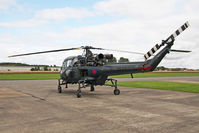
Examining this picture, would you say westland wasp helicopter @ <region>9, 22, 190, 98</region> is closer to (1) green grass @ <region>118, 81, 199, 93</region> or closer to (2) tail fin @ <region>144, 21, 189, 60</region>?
(2) tail fin @ <region>144, 21, 189, 60</region>

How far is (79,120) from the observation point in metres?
7.11

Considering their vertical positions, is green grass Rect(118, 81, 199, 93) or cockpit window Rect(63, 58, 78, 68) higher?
cockpit window Rect(63, 58, 78, 68)

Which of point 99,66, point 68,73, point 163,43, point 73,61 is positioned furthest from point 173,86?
point 68,73

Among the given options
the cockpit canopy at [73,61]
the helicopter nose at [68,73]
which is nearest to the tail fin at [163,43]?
the cockpit canopy at [73,61]

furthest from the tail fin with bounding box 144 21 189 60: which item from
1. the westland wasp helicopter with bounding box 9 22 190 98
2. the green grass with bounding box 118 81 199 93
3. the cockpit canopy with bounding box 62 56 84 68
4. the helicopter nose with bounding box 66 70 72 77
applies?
the green grass with bounding box 118 81 199 93

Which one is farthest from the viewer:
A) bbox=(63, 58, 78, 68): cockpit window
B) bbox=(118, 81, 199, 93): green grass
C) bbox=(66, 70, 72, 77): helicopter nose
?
bbox=(118, 81, 199, 93): green grass

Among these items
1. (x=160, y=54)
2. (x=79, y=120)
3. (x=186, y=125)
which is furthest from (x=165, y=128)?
(x=160, y=54)

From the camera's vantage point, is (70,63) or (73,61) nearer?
(73,61)

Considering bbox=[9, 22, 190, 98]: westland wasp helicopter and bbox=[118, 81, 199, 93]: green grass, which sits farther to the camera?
bbox=[118, 81, 199, 93]: green grass

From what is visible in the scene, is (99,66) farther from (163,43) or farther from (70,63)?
(163,43)

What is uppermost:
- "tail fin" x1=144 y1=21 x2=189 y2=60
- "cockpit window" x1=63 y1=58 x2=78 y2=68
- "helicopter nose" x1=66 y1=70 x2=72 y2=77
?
"tail fin" x1=144 y1=21 x2=189 y2=60

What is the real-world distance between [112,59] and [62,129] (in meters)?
9.23

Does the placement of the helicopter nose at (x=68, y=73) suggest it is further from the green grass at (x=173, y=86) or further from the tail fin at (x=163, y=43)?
the green grass at (x=173, y=86)

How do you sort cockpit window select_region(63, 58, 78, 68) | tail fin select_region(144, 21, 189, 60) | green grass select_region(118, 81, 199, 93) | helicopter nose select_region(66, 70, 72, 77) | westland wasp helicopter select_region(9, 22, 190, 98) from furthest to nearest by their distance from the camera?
green grass select_region(118, 81, 199, 93) < cockpit window select_region(63, 58, 78, 68) < helicopter nose select_region(66, 70, 72, 77) < westland wasp helicopter select_region(9, 22, 190, 98) < tail fin select_region(144, 21, 189, 60)
